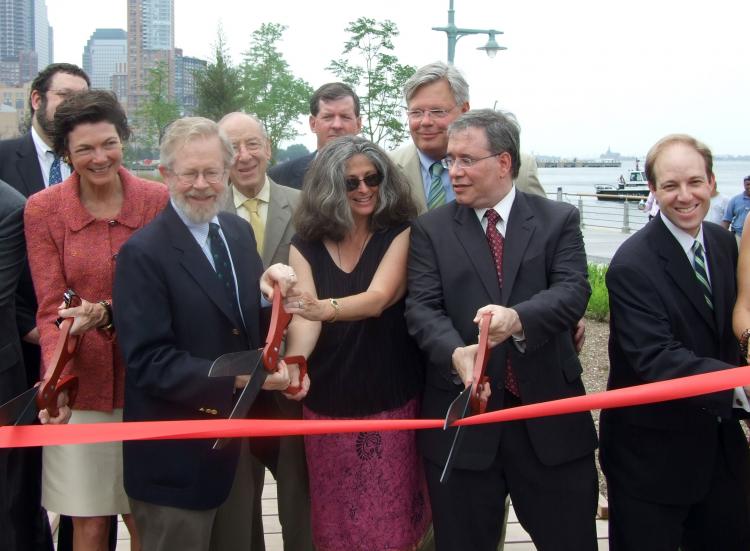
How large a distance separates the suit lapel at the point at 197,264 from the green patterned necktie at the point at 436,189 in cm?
153

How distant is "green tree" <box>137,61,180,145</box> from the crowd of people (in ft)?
125

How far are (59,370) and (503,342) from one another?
1.60 meters

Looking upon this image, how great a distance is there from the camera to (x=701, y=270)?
3.22 metres

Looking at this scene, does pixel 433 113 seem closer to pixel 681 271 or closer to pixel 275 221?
pixel 275 221

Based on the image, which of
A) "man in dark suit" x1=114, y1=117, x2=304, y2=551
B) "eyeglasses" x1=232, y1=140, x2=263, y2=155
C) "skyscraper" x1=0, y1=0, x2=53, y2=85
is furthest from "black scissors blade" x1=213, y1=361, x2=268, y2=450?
"skyscraper" x1=0, y1=0, x2=53, y2=85

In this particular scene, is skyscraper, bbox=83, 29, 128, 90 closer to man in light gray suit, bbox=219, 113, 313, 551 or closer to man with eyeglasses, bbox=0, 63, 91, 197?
man with eyeglasses, bbox=0, 63, 91, 197

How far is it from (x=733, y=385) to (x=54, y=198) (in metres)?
2.65

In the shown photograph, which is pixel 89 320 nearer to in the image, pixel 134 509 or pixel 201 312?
pixel 201 312

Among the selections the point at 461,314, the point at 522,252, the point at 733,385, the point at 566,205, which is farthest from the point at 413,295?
the point at 733,385

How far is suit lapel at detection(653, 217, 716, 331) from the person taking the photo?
10.3 ft

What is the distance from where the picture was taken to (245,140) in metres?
4.35

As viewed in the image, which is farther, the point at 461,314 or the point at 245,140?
the point at 245,140

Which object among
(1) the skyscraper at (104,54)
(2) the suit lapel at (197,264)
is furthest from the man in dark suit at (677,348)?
(1) the skyscraper at (104,54)

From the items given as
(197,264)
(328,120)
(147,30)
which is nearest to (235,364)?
(197,264)
